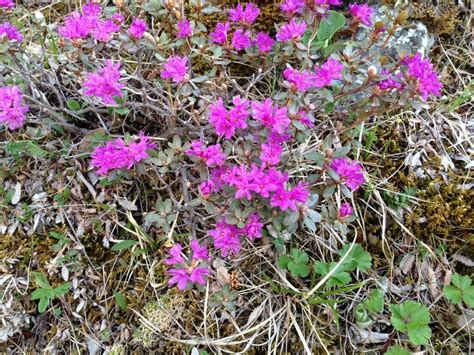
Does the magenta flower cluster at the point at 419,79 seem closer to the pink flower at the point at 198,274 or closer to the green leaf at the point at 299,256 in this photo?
the green leaf at the point at 299,256

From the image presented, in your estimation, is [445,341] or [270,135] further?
[445,341]

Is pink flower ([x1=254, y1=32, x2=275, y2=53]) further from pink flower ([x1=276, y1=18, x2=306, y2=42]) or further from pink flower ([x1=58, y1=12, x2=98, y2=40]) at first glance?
pink flower ([x1=58, y1=12, x2=98, y2=40])

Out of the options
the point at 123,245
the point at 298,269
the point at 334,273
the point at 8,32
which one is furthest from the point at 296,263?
the point at 8,32

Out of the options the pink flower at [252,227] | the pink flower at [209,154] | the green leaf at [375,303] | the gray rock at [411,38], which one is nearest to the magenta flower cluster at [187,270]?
the pink flower at [252,227]

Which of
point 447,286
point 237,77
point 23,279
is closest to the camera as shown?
point 447,286

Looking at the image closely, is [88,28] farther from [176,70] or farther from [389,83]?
[389,83]

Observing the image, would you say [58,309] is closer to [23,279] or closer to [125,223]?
[23,279]

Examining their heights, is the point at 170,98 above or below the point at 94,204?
above

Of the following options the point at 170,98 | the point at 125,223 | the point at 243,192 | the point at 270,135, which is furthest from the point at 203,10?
the point at 125,223
